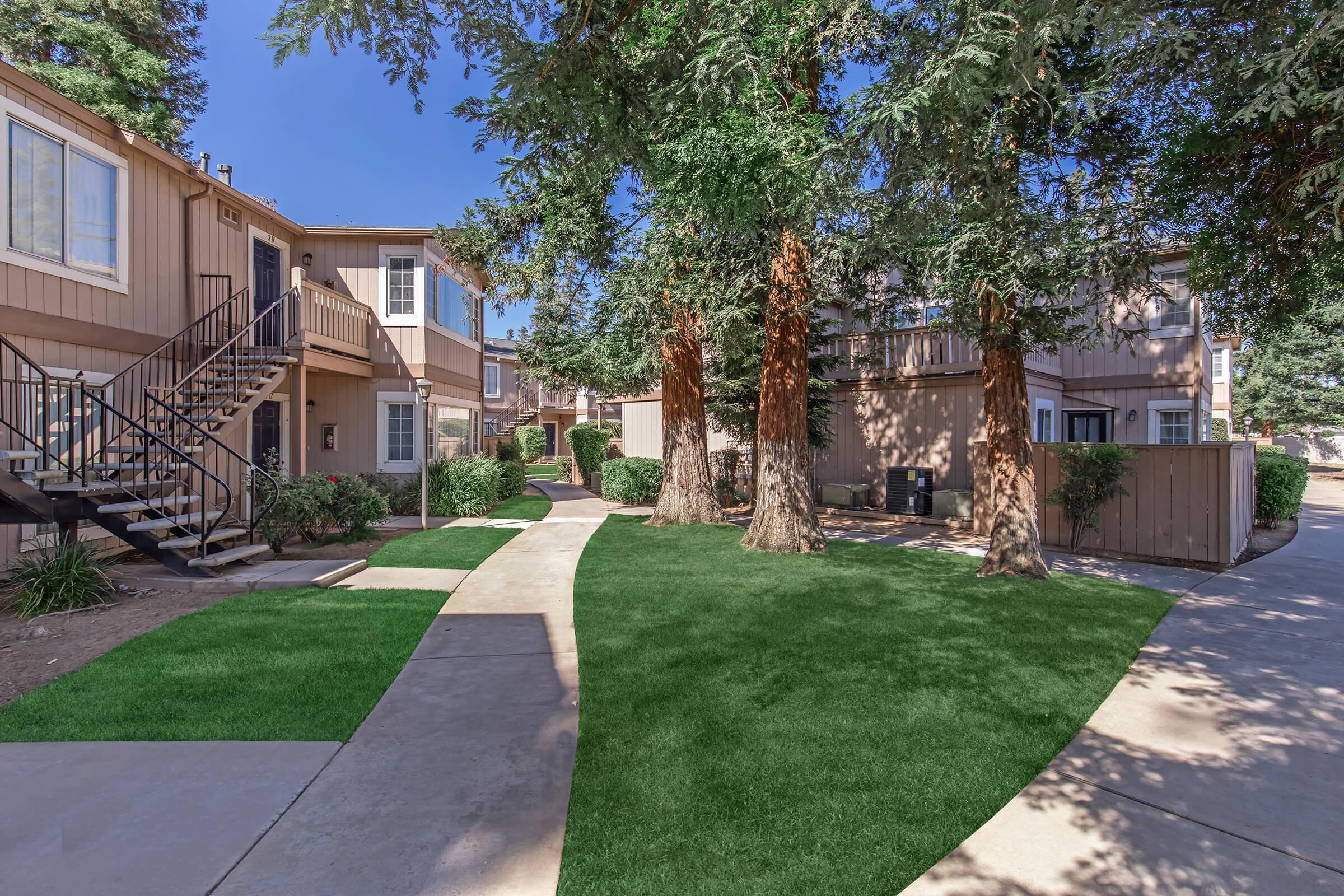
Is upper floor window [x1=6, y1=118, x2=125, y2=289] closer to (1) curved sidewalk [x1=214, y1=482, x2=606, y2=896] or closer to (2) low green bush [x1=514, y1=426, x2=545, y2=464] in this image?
(1) curved sidewalk [x1=214, y1=482, x2=606, y2=896]

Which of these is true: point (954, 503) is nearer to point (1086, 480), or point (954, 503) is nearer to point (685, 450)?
point (1086, 480)

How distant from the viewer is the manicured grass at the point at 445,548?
8211mm

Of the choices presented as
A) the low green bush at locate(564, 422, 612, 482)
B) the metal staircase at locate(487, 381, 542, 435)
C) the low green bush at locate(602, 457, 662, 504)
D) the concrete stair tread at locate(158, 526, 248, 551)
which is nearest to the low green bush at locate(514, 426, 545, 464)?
the metal staircase at locate(487, 381, 542, 435)

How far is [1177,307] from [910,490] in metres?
6.72

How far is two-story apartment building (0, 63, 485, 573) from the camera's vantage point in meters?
6.80

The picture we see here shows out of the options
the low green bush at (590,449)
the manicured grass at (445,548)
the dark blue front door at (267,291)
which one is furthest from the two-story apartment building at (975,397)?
the dark blue front door at (267,291)

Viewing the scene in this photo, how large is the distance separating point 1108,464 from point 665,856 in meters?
8.89

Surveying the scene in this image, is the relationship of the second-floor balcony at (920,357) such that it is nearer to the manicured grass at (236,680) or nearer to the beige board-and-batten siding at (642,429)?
the beige board-and-batten siding at (642,429)

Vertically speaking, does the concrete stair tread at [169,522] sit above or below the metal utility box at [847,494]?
above

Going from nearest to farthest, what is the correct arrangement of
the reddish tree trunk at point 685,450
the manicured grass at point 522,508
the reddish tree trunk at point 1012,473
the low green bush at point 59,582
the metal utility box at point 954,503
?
the low green bush at point 59,582 < the reddish tree trunk at point 1012,473 < the reddish tree trunk at point 685,450 < the metal utility box at point 954,503 < the manicured grass at point 522,508

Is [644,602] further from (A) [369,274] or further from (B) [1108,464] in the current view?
(A) [369,274]

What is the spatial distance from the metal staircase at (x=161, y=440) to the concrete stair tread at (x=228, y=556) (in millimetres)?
19

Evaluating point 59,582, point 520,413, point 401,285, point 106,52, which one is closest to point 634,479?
point 401,285

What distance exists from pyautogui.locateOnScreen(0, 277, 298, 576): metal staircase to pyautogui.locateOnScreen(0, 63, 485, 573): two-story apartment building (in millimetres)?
32
